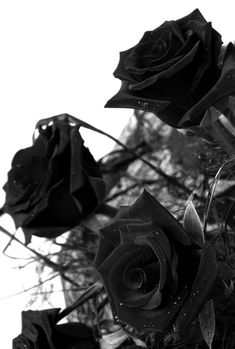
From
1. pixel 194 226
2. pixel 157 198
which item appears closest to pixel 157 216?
pixel 194 226

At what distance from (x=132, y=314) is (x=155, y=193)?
184 mm

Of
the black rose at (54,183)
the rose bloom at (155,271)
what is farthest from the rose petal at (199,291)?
the black rose at (54,183)

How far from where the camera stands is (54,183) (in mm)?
322

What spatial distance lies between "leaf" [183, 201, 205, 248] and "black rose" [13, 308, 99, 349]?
9 centimetres

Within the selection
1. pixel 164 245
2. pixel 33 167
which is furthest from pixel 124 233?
pixel 33 167

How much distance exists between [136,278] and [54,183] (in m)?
0.11

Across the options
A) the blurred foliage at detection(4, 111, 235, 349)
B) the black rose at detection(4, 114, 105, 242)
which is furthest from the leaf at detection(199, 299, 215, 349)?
the black rose at detection(4, 114, 105, 242)

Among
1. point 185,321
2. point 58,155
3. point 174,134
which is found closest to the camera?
point 185,321

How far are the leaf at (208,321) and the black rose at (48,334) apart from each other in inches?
3.6

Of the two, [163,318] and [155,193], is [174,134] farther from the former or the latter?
[163,318]

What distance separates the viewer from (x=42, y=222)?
0.33 m

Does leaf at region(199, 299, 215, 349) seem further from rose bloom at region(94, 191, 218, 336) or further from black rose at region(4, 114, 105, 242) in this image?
black rose at region(4, 114, 105, 242)

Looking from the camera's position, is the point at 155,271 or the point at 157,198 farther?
the point at 157,198

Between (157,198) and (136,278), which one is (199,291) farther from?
(157,198)
